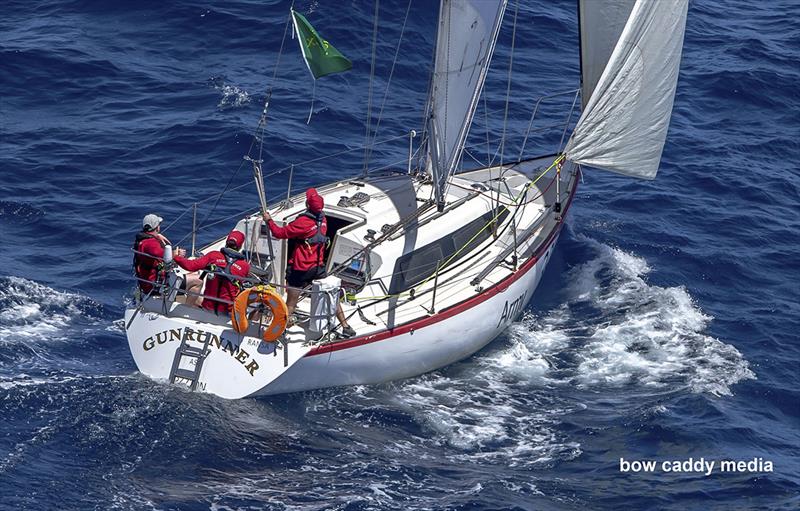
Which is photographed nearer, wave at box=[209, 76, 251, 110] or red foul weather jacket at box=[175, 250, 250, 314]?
red foul weather jacket at box=[175, 250, 250, 314]

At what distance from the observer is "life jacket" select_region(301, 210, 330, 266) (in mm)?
20281

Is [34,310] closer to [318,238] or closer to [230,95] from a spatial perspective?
[318,238]

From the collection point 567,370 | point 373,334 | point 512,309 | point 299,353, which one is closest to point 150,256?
point 299,353

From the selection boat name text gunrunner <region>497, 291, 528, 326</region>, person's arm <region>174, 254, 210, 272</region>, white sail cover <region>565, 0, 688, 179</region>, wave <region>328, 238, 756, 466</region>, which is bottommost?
wave <region>328, 238, 756, 466</region>

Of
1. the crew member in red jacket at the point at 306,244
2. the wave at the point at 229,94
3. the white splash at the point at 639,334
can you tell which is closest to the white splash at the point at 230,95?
the wave at the point at 229,94

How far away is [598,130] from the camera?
917 inches

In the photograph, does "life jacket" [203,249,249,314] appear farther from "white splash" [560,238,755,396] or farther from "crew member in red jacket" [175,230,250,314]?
"white splash" [560,238,755,396]

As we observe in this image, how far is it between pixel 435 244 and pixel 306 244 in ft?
9.36

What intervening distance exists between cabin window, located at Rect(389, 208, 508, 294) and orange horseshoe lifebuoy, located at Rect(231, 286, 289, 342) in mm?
2904

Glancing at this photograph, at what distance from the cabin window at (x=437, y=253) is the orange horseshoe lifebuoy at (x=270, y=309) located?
9.53ft

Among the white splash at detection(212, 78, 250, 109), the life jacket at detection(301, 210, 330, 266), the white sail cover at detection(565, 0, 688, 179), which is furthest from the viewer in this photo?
the white splash at detection(212, 78, 250, 109)

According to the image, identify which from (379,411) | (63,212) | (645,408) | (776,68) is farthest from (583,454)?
(776,68)

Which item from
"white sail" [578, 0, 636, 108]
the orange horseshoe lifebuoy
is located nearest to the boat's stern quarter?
the orange horseshoe lifebuoy

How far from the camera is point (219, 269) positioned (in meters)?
19.7
